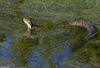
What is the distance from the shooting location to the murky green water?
3893 millimetres

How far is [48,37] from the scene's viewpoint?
16.1 ft

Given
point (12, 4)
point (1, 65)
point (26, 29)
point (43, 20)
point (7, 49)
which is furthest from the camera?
point (12, 4)

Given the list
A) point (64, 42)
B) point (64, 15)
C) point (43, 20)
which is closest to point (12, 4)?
point (43, 20)

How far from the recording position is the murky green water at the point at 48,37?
3893 millimetres

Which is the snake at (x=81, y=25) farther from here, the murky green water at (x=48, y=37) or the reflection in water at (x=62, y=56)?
the reflection in water at (x=62, y=56)

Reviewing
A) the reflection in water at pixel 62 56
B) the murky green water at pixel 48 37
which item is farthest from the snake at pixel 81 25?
the reflection in water at pixel 62 56

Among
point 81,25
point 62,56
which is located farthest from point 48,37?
point 81,25

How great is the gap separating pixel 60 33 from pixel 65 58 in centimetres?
135

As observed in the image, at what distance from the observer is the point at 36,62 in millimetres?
3834

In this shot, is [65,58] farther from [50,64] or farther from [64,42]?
[64,42]

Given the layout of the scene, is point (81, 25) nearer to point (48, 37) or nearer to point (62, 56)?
point (48, 37)

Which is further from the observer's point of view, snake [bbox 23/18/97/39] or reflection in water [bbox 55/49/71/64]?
snake [bbox 23/18/97/39]

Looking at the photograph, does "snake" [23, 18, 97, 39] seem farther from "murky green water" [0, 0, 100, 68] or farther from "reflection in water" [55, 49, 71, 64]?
"reflection in water" [55, 49, 71, 64]

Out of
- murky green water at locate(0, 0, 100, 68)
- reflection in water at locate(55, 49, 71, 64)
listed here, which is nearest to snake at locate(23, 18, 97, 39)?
murky green water at locate(0, 0, 100, 68)
